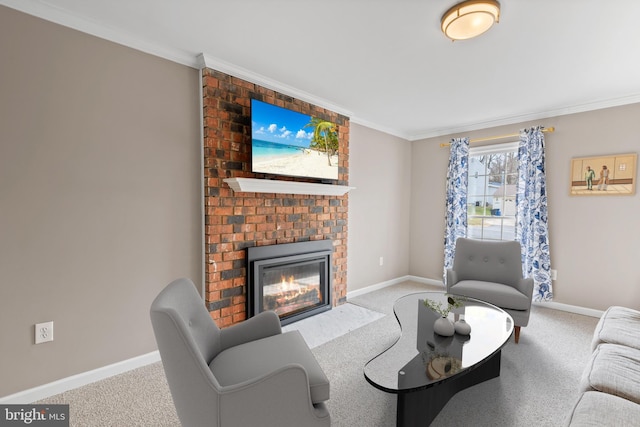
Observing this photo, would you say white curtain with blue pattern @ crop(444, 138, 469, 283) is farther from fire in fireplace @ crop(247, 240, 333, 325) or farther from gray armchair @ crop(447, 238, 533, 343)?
fire in fireplace @ crop(247, 240, 333, 325)

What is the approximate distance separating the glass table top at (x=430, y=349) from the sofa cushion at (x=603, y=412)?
444 mm

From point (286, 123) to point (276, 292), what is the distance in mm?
1715

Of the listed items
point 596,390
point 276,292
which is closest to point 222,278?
point 276,292

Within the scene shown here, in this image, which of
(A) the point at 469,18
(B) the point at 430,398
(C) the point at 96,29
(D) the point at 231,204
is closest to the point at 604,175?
(A) the point at 469,18

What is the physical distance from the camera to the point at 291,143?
3082 mm

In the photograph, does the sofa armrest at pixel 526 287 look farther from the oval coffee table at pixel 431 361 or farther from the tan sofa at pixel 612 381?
the tan sofa at pixel 612 381

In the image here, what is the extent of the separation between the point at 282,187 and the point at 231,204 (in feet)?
1.69

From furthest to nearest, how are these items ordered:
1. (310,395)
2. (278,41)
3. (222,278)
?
1. (222,278)
2. (278,41)
3. (310,395)

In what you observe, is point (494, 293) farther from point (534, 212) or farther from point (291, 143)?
point (291, 143)

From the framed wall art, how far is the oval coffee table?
7.43 ft

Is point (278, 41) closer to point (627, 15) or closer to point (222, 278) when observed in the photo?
point (222, 278)

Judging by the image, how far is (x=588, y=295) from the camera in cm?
358

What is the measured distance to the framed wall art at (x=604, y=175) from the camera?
3.30 meters

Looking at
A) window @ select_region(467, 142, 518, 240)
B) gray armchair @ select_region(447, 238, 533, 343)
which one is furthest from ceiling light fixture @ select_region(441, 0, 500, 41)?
window @ select_region(467, 142, 518, 240)
